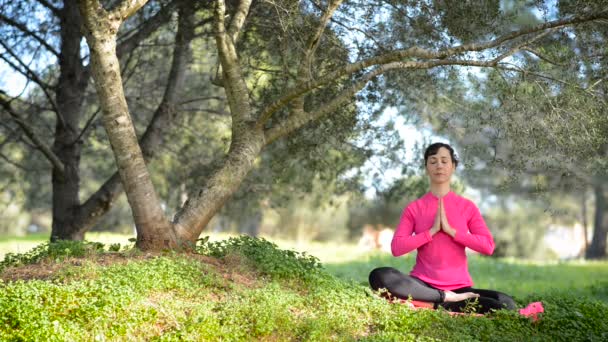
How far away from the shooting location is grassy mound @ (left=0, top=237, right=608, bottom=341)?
5.20 m

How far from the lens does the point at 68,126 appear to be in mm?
10984

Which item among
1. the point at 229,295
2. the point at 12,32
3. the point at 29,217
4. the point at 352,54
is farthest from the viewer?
the point at 29,217

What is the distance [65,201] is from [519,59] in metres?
7.12

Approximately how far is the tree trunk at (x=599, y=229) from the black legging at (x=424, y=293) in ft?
58.0

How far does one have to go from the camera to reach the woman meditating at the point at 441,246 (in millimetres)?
6754

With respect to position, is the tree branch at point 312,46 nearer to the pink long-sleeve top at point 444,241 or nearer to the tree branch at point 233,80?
the tree branch at point 233,80

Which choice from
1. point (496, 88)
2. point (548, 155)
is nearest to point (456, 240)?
point (548, 155)

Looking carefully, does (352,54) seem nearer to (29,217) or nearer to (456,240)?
(456,240)

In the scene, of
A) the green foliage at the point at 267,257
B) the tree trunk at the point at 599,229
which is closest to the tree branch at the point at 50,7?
the green foliage at the point at 267,257

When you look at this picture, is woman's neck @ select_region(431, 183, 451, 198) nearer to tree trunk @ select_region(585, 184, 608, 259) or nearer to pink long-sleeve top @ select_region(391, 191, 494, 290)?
pink long-sleeve top @ select_region(391, 191, 494, 290)

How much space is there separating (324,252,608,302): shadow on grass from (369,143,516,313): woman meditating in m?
6.04

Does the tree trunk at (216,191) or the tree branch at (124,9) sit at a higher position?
the tree branch at (124,9)

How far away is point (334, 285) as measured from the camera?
21.9 ft

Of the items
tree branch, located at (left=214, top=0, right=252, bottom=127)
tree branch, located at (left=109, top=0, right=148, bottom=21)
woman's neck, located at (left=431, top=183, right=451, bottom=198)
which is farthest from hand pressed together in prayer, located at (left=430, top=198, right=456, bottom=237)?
tree branch, located at (left=109, top=0, right=148, bottom=21)
